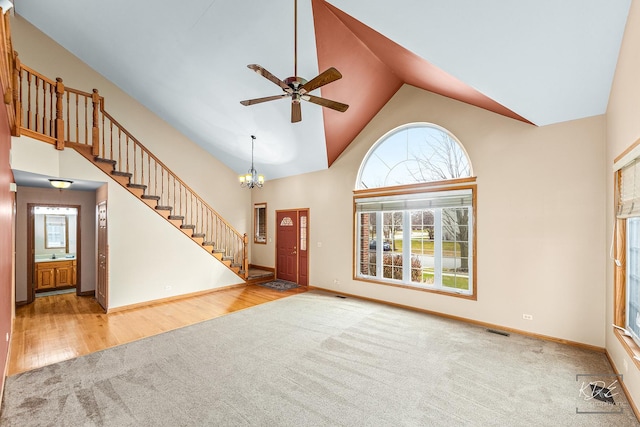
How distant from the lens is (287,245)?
7527 mm

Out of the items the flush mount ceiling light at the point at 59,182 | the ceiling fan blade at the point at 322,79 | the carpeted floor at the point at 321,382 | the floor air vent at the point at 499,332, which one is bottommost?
the floor air vent at the point at 499,332

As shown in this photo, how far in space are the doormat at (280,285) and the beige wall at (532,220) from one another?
2.81 metres

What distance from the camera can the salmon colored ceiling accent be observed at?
3607 millimetres

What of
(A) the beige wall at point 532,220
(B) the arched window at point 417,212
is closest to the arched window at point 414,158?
(B) the arched window at point 417,212

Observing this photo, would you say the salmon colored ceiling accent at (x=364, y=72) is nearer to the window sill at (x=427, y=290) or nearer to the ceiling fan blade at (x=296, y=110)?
the ceiling fan blade at (x=296, y=110)

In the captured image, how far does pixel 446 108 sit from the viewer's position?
467cm

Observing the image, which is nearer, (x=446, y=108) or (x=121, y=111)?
(x=446, y=108)

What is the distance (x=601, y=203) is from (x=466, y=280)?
78.7 inches

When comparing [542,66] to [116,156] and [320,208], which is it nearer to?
[320,208]

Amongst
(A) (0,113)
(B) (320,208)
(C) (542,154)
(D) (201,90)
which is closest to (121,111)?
(D) (201,90)

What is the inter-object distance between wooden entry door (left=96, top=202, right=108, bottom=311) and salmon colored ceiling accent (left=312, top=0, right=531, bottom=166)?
4.64 metres

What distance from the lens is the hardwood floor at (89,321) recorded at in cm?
342

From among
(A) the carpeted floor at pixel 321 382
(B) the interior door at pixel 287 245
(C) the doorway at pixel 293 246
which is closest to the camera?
(A) the carpeted floor at pixel 321 382

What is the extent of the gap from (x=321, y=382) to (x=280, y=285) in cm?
440
